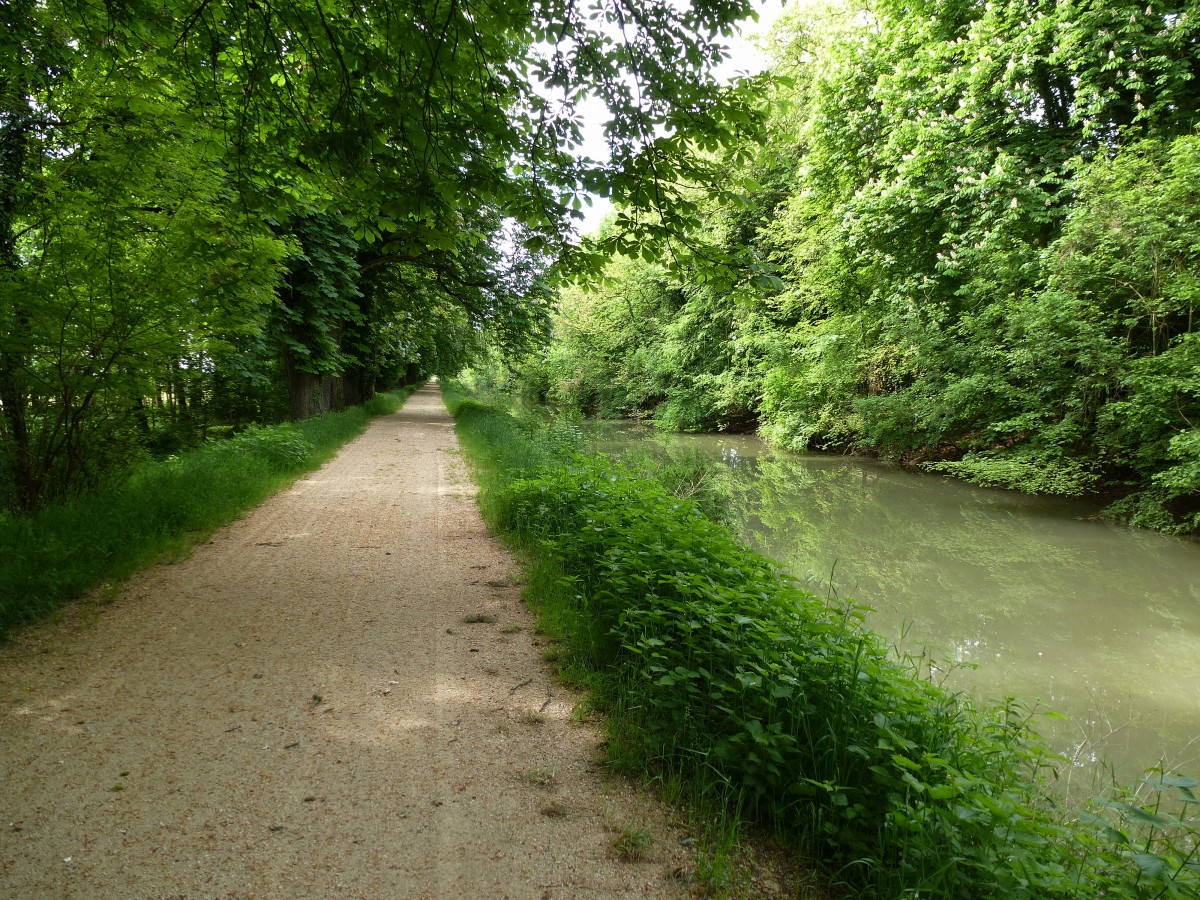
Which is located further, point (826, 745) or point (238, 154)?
point (238, 154)

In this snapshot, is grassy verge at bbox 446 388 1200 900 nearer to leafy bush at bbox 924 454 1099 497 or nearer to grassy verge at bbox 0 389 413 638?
grassy verge at bbox 0 389 413 638

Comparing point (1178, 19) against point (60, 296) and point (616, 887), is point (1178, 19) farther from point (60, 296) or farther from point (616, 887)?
point (60, 296)

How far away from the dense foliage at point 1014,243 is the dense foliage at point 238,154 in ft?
3.15

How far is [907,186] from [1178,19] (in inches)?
178

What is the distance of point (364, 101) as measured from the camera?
158 inches

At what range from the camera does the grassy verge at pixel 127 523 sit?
415 centimetres

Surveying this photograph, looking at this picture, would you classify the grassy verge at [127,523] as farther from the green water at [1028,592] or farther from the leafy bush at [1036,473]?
the leafy bush at [1036,473]

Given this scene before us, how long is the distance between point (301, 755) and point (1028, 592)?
8200 mm

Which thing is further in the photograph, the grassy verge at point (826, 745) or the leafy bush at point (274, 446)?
the leafy bush at point (274, 446)

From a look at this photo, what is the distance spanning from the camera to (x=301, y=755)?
9.12 ft

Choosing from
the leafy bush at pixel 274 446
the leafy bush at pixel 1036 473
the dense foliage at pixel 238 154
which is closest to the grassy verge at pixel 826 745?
the dense foliage at pixel 238 154

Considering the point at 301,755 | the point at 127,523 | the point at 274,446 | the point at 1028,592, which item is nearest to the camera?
the point at 301,755

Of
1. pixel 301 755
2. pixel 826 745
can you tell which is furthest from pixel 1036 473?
pixel 301 755

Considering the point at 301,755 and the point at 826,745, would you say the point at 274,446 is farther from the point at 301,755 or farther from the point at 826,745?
the point at 826,745
